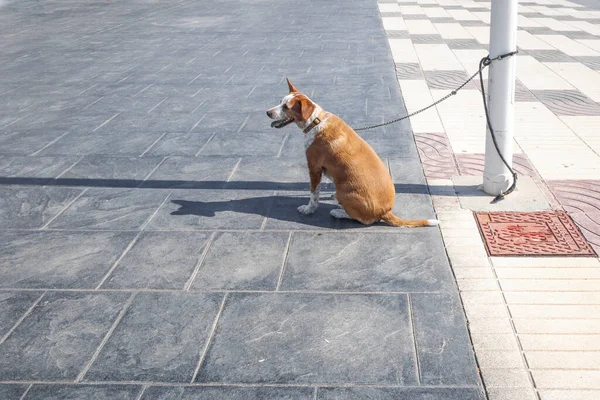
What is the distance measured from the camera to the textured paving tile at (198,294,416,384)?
3854mm

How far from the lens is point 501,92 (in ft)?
19.7

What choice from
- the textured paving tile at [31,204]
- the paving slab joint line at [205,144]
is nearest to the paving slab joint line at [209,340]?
the textured paving tile at [31,204]

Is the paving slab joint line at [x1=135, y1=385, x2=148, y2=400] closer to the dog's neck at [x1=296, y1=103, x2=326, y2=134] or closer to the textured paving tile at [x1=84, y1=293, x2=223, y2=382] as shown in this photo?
the textured paving tile at [x1=84, y1=293, x2=223, y2=382]

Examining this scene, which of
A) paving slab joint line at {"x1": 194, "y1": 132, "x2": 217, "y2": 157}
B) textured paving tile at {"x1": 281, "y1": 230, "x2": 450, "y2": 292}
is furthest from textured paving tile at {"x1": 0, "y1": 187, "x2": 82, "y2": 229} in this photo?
textured paving tile at {"x1": 281, "y1": 230, "x2": 450, "y2": 292}

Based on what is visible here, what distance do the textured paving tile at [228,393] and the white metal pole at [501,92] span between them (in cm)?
330

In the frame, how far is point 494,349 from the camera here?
158 inches

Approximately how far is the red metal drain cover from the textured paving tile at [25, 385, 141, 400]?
9.35 ft

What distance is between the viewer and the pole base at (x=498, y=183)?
6234mm

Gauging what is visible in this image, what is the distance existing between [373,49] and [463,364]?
1088 cm

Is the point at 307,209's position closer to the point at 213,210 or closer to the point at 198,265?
the point at 213,210

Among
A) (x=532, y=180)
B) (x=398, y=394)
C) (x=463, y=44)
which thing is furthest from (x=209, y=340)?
(x=463, y=44)

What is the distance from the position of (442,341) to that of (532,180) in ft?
9.98

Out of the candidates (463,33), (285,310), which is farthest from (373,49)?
(285,310)

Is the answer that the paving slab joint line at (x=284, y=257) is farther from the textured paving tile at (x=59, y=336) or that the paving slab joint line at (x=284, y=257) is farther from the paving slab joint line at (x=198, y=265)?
the textured paving tile at (x=59, y=336)
